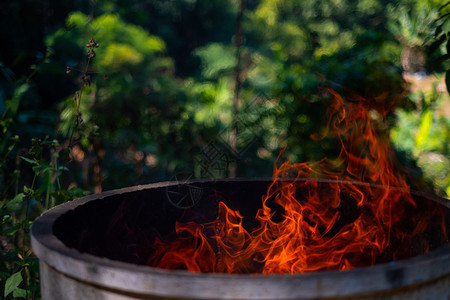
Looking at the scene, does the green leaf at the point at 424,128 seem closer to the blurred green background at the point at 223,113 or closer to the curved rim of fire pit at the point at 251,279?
the blurred green background at the point at 223,113

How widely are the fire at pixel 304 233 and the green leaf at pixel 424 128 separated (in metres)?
2.40

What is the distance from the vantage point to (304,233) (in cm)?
194

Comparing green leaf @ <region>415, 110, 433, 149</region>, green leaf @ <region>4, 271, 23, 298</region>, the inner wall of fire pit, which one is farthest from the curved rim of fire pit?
green leaf @ <region>415, 110, 433, 149</region>

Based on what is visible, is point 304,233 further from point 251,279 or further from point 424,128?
point 424,128

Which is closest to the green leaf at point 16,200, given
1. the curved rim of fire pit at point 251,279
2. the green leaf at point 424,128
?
the curved rim of fire pit at point 251,279

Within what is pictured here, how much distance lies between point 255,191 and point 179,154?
213cm

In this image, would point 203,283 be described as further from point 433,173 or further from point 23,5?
point 23,5

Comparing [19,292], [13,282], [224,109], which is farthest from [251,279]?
[224,109]

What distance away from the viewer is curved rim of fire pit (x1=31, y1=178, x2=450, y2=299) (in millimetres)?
870

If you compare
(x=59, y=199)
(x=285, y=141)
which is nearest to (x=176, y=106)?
(x=285, y=141)

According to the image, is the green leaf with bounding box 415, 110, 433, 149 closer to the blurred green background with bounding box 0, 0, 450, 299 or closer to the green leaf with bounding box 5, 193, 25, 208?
the blurred green background with bounding box 0, 0, 450, 299

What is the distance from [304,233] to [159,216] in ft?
2.07

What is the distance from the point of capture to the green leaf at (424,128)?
4.03 m

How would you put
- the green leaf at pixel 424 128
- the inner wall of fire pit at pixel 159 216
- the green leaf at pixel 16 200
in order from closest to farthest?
the inner wall of fire pit at pixel 159 216
the green leaf at pixel 16 200
the green leaf at pixel 424 128
